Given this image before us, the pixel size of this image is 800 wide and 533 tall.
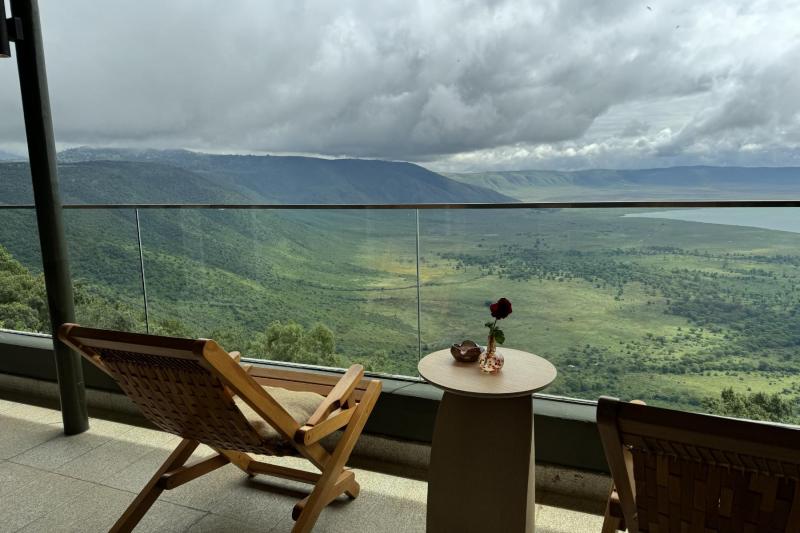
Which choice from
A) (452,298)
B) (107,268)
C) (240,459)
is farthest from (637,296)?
(107,268)

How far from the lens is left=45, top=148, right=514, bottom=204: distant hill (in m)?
6.31

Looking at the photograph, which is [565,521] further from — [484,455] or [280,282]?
[280,282]

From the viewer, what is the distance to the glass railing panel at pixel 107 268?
11.9 ft

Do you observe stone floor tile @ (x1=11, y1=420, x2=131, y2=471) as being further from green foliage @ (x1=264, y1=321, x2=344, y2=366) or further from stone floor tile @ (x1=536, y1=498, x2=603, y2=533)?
stone floor tile @ (x1=536, y1=498, x2=603, y2=533)

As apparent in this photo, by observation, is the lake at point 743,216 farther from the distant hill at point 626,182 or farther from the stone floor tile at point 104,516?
the distant hill at point 626,182

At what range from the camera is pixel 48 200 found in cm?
293

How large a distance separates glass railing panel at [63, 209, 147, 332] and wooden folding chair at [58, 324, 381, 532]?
1.77 metres

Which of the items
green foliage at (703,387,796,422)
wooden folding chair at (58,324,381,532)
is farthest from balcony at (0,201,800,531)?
wooden folding chair at (58,324,381,532)

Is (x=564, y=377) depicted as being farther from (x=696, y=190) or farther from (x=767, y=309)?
(x=696, y=190)

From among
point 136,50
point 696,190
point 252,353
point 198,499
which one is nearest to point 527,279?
point 252,353

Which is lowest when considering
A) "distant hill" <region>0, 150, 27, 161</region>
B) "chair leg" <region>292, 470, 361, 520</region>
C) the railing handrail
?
"chair leg" <region>292, 470, 361, 520</region>

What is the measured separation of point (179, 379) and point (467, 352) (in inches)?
38.7

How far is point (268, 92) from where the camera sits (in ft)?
81.9

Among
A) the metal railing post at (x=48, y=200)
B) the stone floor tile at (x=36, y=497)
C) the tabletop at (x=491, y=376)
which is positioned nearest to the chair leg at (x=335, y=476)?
the tabletop at (x=491, y=376)
